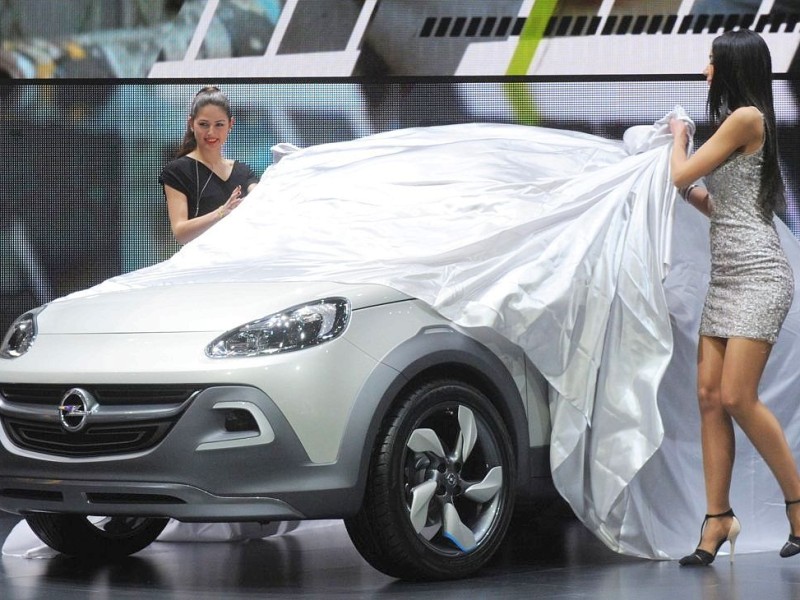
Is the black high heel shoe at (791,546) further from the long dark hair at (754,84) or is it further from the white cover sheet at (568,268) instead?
the long dark hair at (754,84)

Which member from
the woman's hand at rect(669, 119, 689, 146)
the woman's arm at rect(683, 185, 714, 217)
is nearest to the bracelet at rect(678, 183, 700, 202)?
the woman's arm at rect(683, 185, 714, 217)

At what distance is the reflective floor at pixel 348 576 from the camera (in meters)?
4.09

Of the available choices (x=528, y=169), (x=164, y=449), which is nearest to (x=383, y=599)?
(x=164, y=449)

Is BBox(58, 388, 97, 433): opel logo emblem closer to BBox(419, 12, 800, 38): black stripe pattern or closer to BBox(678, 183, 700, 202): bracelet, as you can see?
BBox(678, 183, 700, 202): bracelet

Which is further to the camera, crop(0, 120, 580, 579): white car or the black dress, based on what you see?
the black dress

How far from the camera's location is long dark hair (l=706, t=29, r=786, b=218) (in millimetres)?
4543

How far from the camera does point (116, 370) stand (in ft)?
13.3

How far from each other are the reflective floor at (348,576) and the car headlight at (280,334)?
29.4 inches

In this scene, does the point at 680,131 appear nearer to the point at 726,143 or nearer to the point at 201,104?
the point at 726,143

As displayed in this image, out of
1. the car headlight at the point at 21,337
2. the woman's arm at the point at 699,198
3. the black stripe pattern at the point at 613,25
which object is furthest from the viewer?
the black stripe pattern at the point at 613,25

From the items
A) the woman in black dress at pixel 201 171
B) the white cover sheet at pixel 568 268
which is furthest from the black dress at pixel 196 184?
the white cover sheet at pixel 568 268

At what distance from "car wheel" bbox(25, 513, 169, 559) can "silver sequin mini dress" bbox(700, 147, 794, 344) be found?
2213 mm

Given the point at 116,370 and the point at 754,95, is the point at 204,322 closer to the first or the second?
the point at 116,370

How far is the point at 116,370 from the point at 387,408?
0.80 m
